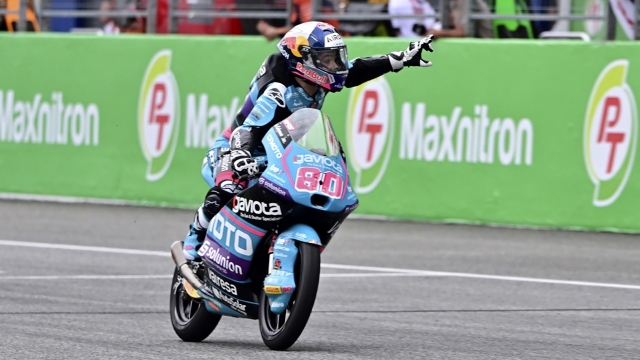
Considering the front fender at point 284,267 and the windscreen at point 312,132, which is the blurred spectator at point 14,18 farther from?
the front fender at point 284,267

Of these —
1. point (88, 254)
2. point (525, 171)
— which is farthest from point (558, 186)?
point (88, 254)

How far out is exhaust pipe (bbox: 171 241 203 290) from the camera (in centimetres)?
738

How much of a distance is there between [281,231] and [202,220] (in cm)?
75

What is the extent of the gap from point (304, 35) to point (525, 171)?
6.96 metres

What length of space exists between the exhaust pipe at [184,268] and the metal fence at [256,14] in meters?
7.00

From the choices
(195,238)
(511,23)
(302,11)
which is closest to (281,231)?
(195,238)

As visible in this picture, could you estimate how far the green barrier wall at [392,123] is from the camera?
13.4 metres

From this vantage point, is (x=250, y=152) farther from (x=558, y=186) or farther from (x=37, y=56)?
(x=37, y=56)

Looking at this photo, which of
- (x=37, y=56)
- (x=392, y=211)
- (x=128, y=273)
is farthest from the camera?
(x=37, y=56)

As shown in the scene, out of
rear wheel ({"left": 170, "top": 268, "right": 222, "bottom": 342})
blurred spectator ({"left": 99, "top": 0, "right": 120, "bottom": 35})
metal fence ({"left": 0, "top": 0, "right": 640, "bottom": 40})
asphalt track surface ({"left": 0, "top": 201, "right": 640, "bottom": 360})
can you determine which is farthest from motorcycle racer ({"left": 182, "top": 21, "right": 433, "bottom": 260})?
blurred spectator ({"left": 99, "top": 0, "right": 120, "bottom": 35})

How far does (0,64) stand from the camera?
17.5m

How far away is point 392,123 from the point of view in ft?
48.1

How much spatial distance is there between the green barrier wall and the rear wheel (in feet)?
21.5

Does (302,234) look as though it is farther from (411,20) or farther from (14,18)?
(14,18)
